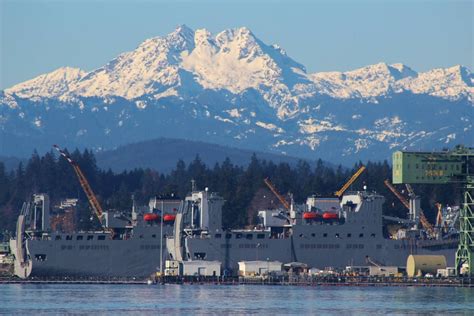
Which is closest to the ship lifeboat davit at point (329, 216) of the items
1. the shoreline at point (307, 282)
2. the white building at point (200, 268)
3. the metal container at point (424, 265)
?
the shoreline at point (307, 282)

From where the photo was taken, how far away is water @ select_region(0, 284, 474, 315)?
139500 mm

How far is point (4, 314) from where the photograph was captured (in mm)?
134500

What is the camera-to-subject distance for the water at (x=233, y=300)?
140 metres

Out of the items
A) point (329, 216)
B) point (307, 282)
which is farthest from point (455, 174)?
point (329, 216)

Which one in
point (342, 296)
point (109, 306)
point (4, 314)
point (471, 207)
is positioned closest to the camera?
point (4, 314)

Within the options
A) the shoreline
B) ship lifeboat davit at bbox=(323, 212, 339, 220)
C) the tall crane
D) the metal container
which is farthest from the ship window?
the tall crane

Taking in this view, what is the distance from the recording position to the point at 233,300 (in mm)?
152250

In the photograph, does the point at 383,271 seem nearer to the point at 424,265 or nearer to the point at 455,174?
the point at 424,265

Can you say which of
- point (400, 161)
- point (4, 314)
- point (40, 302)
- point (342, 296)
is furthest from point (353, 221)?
point (4, 314)

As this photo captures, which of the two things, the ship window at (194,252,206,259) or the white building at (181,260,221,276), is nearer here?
the white building at (181,260,221,276)

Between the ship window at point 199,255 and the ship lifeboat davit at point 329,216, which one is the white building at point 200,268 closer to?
the ship window at point 199,255

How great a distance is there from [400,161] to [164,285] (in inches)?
1163

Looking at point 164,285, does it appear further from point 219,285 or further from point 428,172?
point 428,172

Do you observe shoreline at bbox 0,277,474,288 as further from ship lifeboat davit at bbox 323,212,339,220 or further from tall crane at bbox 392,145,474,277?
ship lifeboat davit at bbox 323,212,339,220
